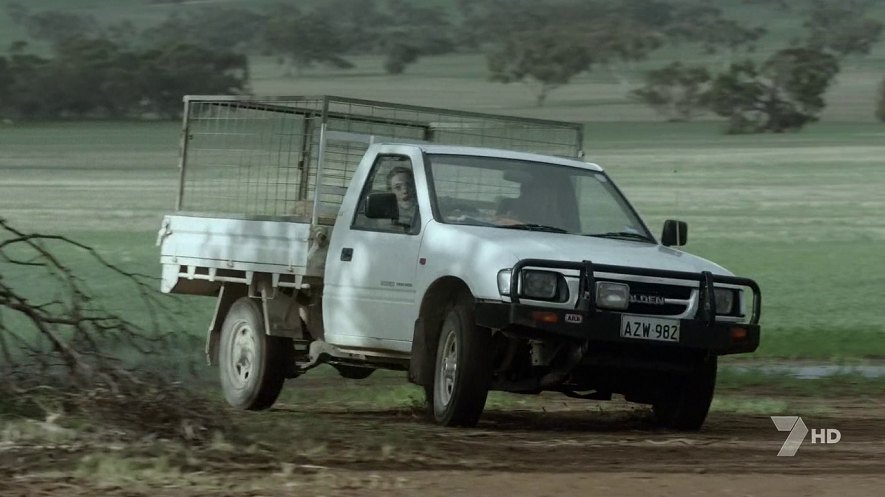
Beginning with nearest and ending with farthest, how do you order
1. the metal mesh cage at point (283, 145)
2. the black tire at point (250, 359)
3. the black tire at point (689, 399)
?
1. the black tire at point (689, 399)
2. the black tire at point (250, 359)
3. the metal mesh cage at point (283, 145)

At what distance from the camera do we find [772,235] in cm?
4509

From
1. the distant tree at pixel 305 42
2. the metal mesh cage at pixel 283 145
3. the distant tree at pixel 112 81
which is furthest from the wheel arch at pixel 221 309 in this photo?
the distant tree at pixel 305 42

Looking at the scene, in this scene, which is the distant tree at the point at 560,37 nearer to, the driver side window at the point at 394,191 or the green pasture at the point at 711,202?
the green pasture at the point at 711,202

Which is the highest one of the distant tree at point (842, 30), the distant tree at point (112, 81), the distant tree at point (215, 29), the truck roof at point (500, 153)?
the distant tree at point (842, 30)

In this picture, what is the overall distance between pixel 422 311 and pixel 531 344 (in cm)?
73

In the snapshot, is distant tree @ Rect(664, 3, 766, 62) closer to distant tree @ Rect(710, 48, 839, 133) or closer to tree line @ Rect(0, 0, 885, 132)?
tree line @ Rect(0, 0, 885, 132)

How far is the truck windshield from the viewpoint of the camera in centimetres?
1117

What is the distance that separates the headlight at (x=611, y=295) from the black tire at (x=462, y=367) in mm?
684

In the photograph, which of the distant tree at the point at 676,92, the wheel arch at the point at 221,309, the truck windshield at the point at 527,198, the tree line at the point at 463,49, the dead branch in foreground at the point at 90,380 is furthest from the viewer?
the distant tree at the point at 676,92

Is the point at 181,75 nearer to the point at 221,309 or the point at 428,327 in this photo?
the point at 221,309

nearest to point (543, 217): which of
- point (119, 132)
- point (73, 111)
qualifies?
point (119, 132)

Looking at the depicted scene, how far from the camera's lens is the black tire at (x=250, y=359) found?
1241 centimetres

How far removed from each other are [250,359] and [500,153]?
95.4 inches

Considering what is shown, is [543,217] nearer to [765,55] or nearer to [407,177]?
[407,177]
